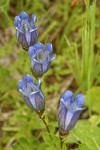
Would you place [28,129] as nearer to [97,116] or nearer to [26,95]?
[97,116]

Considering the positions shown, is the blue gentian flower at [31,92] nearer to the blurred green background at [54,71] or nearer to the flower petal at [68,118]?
the flower petal at [68,118]

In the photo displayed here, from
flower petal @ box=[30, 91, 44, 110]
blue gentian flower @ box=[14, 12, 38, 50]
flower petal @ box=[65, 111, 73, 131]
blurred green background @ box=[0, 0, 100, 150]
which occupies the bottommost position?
blurred green background @ box=[0, 0, 100, 150]

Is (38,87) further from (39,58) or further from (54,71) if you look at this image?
(54,71)

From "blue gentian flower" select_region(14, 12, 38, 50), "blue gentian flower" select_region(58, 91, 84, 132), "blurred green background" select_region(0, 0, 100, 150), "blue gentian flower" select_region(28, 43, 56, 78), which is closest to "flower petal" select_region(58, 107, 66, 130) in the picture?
"blue gentian flower" select_region(58, 91, 84, 132)

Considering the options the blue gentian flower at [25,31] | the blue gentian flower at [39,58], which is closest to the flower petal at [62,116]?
the blue gentian flower at [39,58]

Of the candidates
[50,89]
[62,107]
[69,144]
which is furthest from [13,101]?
[62,107]

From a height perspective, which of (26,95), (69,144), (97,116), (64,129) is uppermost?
(26,95)

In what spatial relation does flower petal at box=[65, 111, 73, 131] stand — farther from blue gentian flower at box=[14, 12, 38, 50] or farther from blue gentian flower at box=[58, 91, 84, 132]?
blue gentian flower at box=[14, 12, 38, 50]
